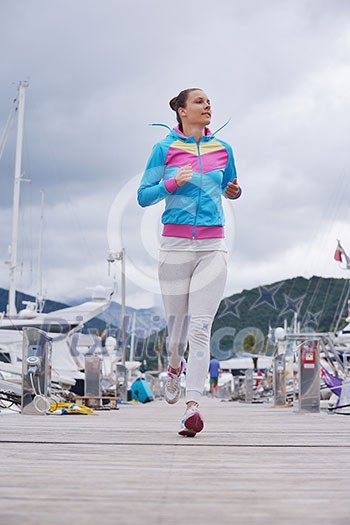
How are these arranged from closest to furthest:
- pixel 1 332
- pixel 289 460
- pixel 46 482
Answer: pixel 46 482 < pixel 289 460 < pixel 1 332

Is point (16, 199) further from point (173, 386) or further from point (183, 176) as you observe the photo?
point (183, 176)

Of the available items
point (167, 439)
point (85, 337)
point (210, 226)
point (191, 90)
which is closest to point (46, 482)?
point (167, 439)

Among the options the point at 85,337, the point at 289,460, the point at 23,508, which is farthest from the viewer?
the point at 85,337

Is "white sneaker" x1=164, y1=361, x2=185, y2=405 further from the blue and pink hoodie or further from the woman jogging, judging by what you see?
the blue and pink hoodie

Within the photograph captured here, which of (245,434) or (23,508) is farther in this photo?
(245,434)

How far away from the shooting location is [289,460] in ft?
10.2

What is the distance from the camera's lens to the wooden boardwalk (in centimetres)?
181

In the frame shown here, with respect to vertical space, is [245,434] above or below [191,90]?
below

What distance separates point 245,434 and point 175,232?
4.33ft

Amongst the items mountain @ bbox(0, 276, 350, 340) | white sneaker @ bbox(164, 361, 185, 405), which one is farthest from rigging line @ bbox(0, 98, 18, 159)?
mountain @ bbox(0, 276, 350, 340)

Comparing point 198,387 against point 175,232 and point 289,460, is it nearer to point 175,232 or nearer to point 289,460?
point 175,232

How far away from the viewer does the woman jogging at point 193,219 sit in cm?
486

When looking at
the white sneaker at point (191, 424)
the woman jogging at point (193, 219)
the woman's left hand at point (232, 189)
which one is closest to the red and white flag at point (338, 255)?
the woman's left hand at point (232, 189)

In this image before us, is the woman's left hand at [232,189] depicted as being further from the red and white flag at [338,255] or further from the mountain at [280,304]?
the mountain at [280,304]
